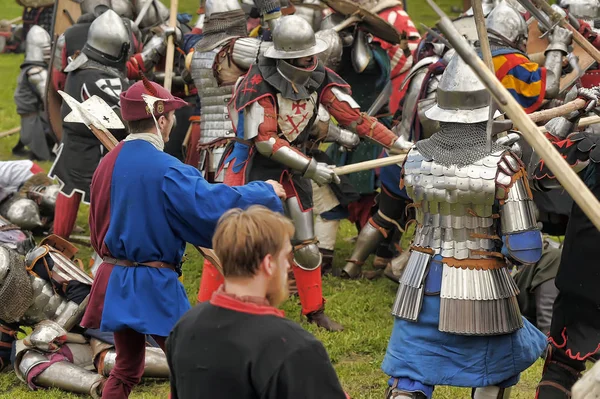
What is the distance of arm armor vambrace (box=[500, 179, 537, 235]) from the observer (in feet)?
12.6

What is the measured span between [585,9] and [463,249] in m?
3.52

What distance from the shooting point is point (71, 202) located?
23.9 ft

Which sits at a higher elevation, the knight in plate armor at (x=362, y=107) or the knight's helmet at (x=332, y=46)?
the knight's helmet at (x=332, y=46)

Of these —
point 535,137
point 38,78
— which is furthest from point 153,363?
point 38,78

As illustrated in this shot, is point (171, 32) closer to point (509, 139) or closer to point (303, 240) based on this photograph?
point (303, 240)

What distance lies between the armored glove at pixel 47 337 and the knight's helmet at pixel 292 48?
1883 mm

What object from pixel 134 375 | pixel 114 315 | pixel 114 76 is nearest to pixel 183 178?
pixel 114 315

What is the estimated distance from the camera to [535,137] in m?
2.77

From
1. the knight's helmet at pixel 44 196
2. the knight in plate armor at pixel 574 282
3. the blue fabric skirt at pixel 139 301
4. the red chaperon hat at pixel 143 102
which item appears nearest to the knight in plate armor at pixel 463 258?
the knight in plate armor at pixel 574 282

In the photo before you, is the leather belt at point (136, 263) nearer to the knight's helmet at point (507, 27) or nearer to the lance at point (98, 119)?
the lance at point (98, 119)

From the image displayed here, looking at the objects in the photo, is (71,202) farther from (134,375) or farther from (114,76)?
(134,375)

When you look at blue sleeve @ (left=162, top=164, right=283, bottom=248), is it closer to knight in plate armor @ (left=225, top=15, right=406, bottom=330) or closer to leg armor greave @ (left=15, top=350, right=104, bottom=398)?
leg armor greave @ (left=15, top=350, right=104, bottom=398)

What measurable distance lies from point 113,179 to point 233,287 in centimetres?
162

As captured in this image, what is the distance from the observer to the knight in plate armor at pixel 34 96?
10.5 m
